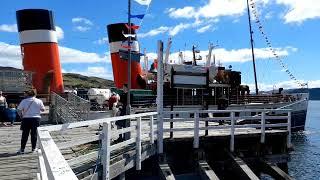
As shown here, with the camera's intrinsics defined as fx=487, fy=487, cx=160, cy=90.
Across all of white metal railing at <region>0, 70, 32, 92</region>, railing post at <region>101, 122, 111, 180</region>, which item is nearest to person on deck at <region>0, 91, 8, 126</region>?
white metal railing at <region>0, 70, 32, 92</region>

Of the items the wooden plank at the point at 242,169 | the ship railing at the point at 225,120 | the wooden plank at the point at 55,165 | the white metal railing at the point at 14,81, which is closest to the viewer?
the wooden plank at the point at 55,165

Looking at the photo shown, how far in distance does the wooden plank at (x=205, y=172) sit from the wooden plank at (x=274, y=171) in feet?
7.20

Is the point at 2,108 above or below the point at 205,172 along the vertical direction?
above

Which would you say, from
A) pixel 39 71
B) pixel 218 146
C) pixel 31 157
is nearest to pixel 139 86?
pixel 39 71

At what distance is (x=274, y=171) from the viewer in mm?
14516

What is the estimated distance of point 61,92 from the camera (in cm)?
2638

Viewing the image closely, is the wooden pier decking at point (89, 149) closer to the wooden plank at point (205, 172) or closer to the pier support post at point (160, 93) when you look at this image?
the pier support post at point (160, 93)

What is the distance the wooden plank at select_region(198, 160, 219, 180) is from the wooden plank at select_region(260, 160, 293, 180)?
219cm

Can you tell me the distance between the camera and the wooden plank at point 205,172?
41.4ft

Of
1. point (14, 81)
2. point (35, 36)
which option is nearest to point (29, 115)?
point (14, 81)

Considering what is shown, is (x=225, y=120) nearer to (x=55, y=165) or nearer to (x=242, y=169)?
(x=242, y=169)

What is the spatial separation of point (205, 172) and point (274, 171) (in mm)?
2659

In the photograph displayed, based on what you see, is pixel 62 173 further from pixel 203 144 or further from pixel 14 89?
pixel 14 89

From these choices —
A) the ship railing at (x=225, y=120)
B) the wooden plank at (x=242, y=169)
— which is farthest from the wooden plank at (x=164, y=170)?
the wooden plank at (x=242, y=169)
